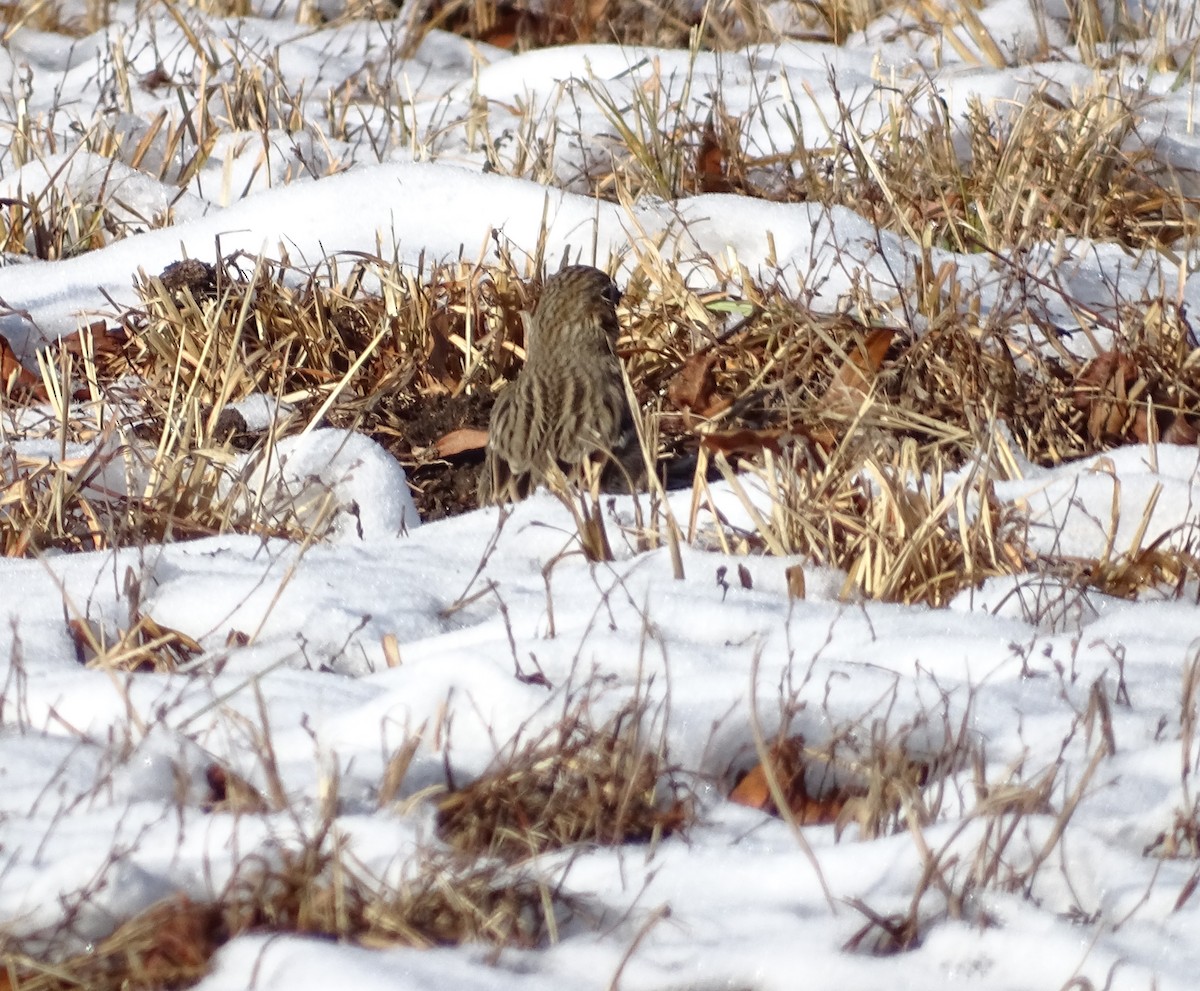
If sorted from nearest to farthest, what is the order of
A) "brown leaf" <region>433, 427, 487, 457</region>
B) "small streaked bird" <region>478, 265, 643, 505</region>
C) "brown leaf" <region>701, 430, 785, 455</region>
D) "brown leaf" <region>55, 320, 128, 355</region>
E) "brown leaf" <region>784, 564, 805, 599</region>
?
"brown leaf" <region>784, 564, 805, 599</region>, "brown leaf" <region>701, 430, 785, 455</region>, "small streaked bird" <region>478, 265, 643, 505</region>, "brown leaf" <region>433, 427, 487, 457</region>, "brown leaf" <region>55, 320, 128, 355</region>

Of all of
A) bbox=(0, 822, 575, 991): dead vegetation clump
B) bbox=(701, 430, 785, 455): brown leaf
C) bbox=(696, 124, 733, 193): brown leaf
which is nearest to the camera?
bbox=(0, 822, 575, 991): dead vegetation clump

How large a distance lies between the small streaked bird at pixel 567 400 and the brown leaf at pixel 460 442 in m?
0.05

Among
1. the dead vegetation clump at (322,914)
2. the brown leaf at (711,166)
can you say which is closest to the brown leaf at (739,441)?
the brown leaf at (711,166)

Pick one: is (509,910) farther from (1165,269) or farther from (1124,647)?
(1165,269)

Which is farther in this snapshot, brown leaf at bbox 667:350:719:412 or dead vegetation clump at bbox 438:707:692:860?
brown leaf at bbox 667:350:719:412

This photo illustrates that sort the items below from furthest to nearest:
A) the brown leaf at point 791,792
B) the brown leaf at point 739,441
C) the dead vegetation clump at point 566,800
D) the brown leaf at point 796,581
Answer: the brown leaf at point 739,441
the brown leaf at point 796,581
the brown leaf at point 791,792
the dead vegetation clump at point 566,800

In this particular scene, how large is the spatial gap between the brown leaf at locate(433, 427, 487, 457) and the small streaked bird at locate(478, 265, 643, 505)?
0.15 feet

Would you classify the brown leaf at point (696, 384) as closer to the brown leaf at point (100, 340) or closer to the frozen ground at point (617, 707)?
the frozen ground at point (617, 707)

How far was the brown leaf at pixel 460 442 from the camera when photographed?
4746 mm

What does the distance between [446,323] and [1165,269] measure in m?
2.14

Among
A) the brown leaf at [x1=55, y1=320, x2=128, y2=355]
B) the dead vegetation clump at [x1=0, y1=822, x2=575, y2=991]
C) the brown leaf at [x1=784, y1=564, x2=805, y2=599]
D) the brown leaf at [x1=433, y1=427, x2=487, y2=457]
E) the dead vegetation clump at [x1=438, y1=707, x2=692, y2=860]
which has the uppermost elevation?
the brown leaf at [x1=55, y1=320, x2=128, y2=355]

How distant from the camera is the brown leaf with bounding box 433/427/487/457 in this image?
4.75m

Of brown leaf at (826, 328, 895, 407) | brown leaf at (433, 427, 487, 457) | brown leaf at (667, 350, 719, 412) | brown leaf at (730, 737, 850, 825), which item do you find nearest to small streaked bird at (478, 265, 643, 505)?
brown leaf at (433, 427, 487, 457)

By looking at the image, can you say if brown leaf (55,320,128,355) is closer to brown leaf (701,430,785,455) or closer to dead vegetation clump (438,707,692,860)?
brown leaf (701,430,785,455)
